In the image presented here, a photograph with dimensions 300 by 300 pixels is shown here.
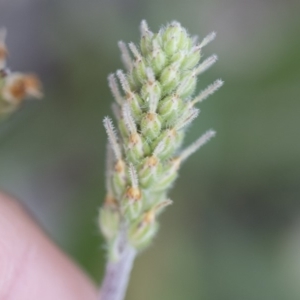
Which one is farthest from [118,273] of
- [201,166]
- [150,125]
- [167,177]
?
[201,166]

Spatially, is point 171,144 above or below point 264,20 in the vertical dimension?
above

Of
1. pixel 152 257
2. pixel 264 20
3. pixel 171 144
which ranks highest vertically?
pixel 171 144

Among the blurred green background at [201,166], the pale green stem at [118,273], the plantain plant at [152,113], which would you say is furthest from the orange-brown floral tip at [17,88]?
the blurred green background at [201,166]

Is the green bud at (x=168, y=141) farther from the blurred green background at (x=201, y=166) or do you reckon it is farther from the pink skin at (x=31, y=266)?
the blurred green background at (x=201, y=166)

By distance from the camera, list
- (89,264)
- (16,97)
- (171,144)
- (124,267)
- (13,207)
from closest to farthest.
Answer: (171,144)
(124,267)
(16,97)
(13,207)
(89,264)

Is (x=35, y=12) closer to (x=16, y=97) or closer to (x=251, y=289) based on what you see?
(x=16, y=97)

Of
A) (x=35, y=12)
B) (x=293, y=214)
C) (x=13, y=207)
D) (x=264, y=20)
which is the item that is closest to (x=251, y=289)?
(x=293, y=214)

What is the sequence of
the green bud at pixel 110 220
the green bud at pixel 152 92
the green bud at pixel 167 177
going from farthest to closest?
1. the green bud at pixel 110 220
2. the green bud at pixel 167 177
3. the green bud at pixel 152 92

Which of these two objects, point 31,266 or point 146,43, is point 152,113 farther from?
point 31,266
